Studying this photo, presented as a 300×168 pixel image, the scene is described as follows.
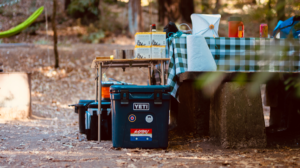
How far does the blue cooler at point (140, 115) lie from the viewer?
10.1 feet

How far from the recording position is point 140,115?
123 inches

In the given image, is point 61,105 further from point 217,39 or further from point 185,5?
point 185,5

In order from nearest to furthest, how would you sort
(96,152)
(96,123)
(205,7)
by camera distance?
(96,152)
(96,123)
(205,7)

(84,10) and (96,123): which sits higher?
(84,10)

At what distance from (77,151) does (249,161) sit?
5.48 feet

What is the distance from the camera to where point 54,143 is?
3525 mm

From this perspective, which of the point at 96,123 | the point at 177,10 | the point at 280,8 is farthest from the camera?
the point at 177,10

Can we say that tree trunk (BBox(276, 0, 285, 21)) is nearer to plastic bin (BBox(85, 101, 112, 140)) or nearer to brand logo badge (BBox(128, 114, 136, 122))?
brand logo badge (BBox(128, 114, 136, 122))

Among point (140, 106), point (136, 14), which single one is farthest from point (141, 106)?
point (136, 14)

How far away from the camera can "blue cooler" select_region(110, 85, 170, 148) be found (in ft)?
10.1

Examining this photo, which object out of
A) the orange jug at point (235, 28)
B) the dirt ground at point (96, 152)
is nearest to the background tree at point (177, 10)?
the dirt ground at point (96, 152)

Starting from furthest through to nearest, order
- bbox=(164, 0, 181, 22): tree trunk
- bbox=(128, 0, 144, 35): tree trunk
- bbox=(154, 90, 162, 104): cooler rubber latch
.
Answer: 1. bbox=(128, 0, 144, 35): tree trunk
2. bbox=(164, 0, 181, 22): tree trunk
3. bbox=(154, 90, 162, 104): cooler rubber latch

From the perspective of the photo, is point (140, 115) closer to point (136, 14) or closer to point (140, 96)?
point (140, 96)

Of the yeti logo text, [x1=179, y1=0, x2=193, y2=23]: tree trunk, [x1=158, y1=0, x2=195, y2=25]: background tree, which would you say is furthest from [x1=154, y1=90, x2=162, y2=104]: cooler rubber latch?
[x1=179, y1=0, x2=193, y2=23]: tree trunk
